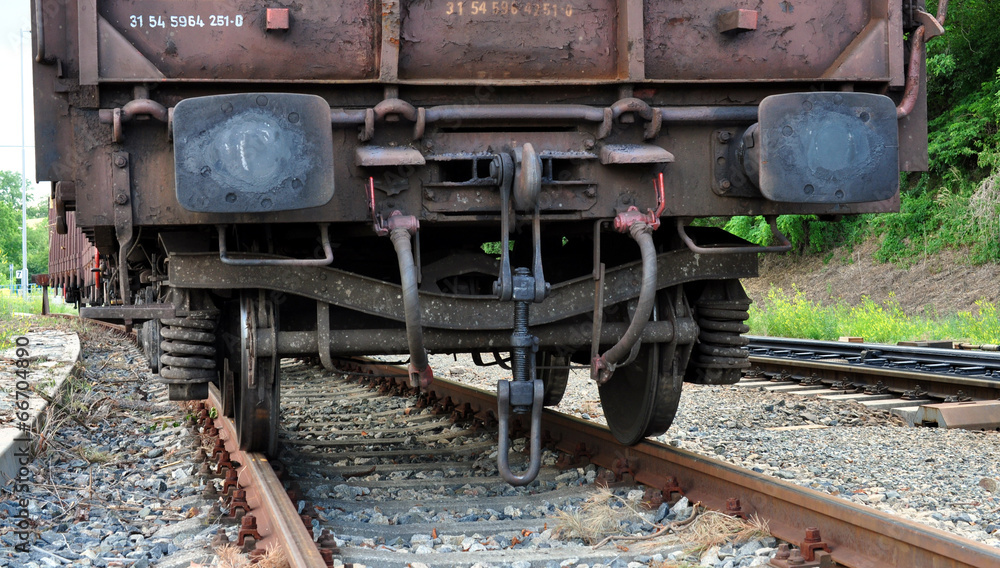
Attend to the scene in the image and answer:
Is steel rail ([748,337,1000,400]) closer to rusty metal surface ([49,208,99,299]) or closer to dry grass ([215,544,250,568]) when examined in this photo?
dry grass ([215,544,250,568])

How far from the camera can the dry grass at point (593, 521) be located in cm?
350

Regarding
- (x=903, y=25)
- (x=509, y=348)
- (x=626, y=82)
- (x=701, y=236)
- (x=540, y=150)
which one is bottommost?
(x=509, y=348)

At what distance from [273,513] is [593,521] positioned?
120cm

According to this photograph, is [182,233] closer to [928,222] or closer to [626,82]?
[626,82]

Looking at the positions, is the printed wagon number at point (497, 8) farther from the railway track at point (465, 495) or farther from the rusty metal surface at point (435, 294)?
the railway track at point (465, 495)

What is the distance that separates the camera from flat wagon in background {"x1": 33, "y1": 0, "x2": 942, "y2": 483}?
137 inches

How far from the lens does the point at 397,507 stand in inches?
161

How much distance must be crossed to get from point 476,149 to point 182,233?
1.30 meters

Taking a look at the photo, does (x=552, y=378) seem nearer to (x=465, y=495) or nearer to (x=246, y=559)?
(x=465, y=495)

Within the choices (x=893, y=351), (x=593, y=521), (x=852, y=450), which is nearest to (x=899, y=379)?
(x=893, y=351)

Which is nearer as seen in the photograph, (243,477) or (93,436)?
(243,477)

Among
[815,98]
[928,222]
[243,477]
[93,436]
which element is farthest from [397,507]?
[928,222]

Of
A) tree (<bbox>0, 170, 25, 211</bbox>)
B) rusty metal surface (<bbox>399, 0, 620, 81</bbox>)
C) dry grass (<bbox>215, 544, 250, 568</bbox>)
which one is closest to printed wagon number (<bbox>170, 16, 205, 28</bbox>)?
rusty metal surface (<bbox>399, 0, 620, 81</bbox>)

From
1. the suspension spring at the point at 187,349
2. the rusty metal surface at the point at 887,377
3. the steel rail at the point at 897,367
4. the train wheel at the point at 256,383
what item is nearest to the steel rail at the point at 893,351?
the steel rail at the point at 897,367
